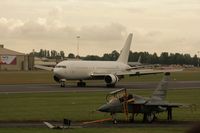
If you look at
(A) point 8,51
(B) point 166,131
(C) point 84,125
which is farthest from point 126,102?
(A) point 8,51

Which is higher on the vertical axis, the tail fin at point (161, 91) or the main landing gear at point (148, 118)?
the tail fin at point (161, 91)

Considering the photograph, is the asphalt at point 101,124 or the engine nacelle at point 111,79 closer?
the asphalt at point 101,124

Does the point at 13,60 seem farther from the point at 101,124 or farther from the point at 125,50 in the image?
the point at 101,124

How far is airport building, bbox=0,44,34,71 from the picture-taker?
617 ft

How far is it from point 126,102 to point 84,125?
272 centimetres

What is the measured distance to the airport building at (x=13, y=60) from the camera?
188000 millimetres

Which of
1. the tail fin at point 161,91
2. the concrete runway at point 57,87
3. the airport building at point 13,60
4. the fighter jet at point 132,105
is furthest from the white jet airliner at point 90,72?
the airport building at point 13,60

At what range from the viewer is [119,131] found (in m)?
19.2

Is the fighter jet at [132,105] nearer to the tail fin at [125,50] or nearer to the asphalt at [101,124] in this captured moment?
the asphalt at [101,124]

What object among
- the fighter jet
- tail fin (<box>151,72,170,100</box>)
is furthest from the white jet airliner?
the fighter jet

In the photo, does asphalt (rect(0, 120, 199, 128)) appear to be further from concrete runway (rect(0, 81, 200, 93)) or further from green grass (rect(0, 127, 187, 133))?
concrete runway (rect(0, 81, 200, 93))

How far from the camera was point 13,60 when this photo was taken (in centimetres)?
19100

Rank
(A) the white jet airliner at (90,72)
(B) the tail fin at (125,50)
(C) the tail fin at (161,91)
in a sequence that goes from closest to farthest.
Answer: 1. (C) the tail fin at (161,91)
2. (A) the white jet airliner at (90,72)
3. (B) the tail fin at (125,50)

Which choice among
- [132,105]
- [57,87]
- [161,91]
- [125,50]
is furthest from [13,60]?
[132,105]
